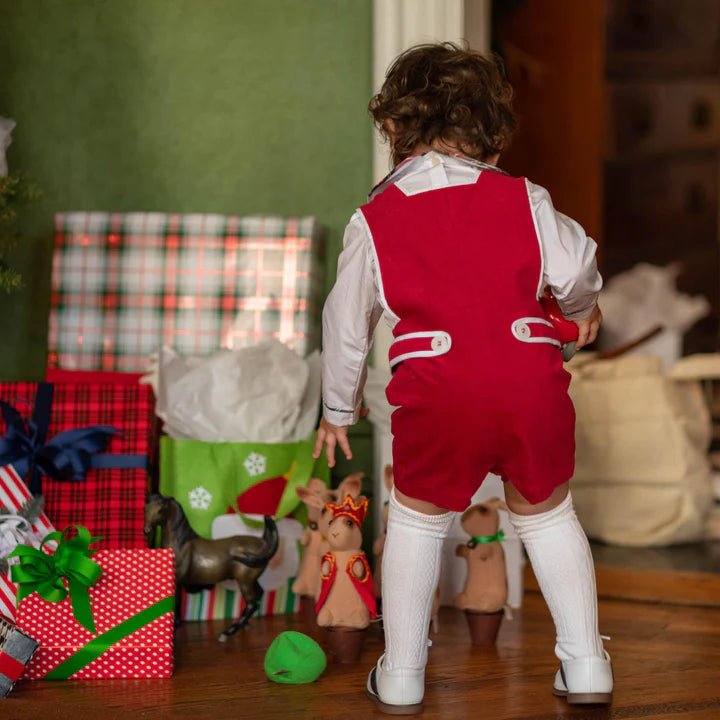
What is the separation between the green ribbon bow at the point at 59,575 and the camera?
1430 millimetres

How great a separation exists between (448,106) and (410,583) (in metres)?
0.67

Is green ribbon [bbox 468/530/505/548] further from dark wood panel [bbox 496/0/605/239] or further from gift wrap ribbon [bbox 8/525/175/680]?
dark wood panel [bbox 496/0/605/239]

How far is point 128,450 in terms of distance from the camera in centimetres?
177

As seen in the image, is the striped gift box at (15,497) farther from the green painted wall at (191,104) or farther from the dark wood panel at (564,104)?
the dark wood panel at (564,104)

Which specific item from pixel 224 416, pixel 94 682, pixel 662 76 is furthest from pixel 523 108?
pixel 94 682

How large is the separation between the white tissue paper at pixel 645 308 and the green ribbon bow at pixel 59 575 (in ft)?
9.61

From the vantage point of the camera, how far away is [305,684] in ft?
4.62

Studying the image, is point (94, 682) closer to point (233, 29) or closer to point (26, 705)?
point (26, 705)

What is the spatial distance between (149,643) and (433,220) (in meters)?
0.76

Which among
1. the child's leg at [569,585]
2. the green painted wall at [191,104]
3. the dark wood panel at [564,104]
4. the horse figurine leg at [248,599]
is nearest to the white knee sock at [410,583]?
the child's leg at [569,585]

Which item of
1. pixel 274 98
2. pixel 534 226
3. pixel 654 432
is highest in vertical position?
pixel 274 98

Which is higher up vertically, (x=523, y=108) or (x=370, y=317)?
(x=523, y=108)

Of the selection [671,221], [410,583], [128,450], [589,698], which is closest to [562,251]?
[410,583]

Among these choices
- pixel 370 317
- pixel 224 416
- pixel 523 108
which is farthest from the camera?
pixel 523 108
